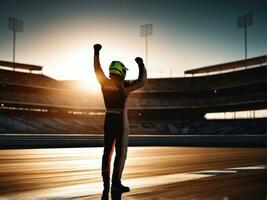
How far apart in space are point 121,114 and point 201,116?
46.3 metres

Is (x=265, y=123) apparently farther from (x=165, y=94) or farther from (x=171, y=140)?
(x=171, y=140)

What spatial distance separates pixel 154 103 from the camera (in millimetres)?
50344

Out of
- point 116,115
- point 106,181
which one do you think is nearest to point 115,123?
point 116,115

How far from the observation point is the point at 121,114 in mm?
4711

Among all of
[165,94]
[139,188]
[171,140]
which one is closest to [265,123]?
[165,94]

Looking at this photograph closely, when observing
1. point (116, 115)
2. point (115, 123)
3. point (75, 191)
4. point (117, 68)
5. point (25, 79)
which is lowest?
point (75, 191)

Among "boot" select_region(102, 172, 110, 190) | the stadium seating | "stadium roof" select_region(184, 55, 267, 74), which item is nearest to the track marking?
"boot" select_region(102, 172, 110, 190)

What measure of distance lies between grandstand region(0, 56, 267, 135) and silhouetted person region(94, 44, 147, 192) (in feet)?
120

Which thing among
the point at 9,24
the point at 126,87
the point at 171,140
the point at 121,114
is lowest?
the point at 171,140

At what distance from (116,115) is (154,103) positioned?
45.8 metres

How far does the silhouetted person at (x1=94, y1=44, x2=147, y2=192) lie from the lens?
469cm

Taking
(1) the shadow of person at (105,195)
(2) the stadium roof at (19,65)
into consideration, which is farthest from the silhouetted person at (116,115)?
(2) the stadium roof at (19,65)

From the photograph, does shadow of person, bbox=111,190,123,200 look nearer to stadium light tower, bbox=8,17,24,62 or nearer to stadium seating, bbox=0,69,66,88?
stadium seating, bbox=0,69,66,88

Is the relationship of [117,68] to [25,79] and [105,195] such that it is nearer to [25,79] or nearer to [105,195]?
[105,195]
